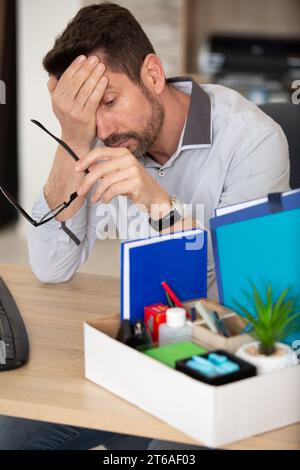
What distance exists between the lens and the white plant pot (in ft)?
2.74

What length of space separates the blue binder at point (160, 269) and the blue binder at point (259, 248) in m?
0.04

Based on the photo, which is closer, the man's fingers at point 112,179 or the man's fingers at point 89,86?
the man's fingers at point 112,179

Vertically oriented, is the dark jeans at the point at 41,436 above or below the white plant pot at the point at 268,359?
below

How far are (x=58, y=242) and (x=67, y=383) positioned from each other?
0.56 metres

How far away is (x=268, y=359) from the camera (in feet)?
2.74

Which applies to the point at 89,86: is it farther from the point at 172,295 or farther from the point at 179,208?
the point at 172,295

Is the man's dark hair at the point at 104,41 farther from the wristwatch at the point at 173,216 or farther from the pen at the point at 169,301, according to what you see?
the pen at the point at 169,301

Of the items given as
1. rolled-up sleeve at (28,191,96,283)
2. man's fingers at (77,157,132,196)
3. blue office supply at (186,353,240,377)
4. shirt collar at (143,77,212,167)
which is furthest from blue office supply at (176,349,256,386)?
shirt collar at (143,77,212,167)

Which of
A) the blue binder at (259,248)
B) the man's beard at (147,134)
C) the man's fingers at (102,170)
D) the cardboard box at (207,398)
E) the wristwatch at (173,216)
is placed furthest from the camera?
the man's beard at (147,134)

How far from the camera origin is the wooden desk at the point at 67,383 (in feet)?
2.82

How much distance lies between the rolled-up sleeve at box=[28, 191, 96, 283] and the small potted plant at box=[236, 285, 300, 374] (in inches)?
24.2

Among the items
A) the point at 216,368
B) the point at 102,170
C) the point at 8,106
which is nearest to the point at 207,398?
the point at 216,368

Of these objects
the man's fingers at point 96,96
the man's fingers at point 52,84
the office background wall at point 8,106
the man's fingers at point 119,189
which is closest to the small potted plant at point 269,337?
the man's fingers at point 119,189

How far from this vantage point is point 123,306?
98cm
